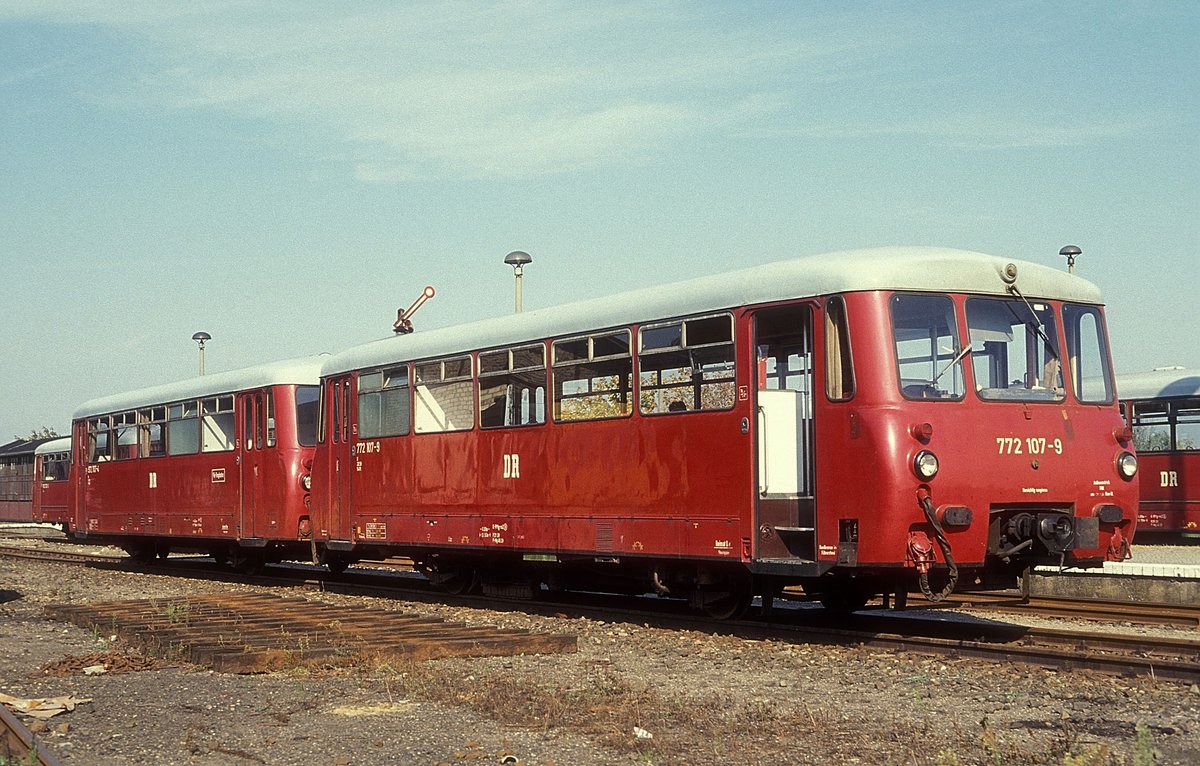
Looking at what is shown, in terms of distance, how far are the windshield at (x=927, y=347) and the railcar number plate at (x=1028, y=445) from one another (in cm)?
53

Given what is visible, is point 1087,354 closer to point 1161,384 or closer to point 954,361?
point 954,361

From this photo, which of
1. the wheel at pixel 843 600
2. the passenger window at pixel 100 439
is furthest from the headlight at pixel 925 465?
the passenger window at pixel 100 439

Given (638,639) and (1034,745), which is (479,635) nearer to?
(638,639)

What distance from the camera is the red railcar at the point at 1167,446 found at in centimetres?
2472

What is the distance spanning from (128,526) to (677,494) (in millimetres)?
15580

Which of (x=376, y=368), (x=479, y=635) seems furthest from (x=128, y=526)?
(x=479, y=635)

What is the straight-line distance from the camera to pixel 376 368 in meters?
17.7

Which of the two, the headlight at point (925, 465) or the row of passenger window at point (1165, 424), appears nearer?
the headlight at point (925, 465)

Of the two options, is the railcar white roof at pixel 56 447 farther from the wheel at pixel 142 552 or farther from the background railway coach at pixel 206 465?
the wheel at pixel 142 552

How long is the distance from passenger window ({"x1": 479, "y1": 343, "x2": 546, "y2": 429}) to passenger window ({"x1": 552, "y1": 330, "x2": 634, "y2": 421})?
0.86ft

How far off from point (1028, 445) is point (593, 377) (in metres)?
4.40

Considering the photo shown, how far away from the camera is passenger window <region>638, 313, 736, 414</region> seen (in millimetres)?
12461

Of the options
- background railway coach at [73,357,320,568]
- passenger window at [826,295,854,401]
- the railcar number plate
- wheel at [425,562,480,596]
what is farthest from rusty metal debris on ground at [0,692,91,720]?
background railway coach at [73,357,320,568]

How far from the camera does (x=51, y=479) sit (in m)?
42.0
